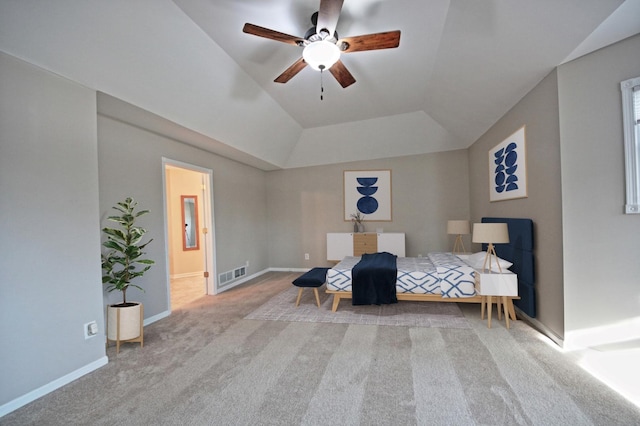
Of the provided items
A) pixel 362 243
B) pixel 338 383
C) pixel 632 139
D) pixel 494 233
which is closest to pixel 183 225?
pixel 362 243

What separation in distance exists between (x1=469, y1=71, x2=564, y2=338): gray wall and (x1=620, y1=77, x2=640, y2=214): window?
44 cm

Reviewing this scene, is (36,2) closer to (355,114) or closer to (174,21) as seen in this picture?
(174,21)

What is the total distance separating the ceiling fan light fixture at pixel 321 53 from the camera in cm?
240

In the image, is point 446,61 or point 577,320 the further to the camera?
point 446,61

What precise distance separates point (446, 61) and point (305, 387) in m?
3.67

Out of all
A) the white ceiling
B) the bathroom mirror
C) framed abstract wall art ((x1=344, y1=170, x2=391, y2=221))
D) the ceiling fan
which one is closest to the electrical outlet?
the white ceiling

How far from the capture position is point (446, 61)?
3.45 m

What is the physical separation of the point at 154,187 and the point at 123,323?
171cm

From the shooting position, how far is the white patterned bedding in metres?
3.52

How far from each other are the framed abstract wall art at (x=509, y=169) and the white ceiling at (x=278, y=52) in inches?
18.5

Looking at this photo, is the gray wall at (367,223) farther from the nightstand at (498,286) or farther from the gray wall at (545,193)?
the nightstand at (498,286)

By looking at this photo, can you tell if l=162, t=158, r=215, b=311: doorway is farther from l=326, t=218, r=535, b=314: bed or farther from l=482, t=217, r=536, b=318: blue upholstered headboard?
l=482, t=217, r=536, b=318: blue upholstered headboard

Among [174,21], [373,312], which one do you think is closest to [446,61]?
[174,21]

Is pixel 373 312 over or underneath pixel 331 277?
underneath
